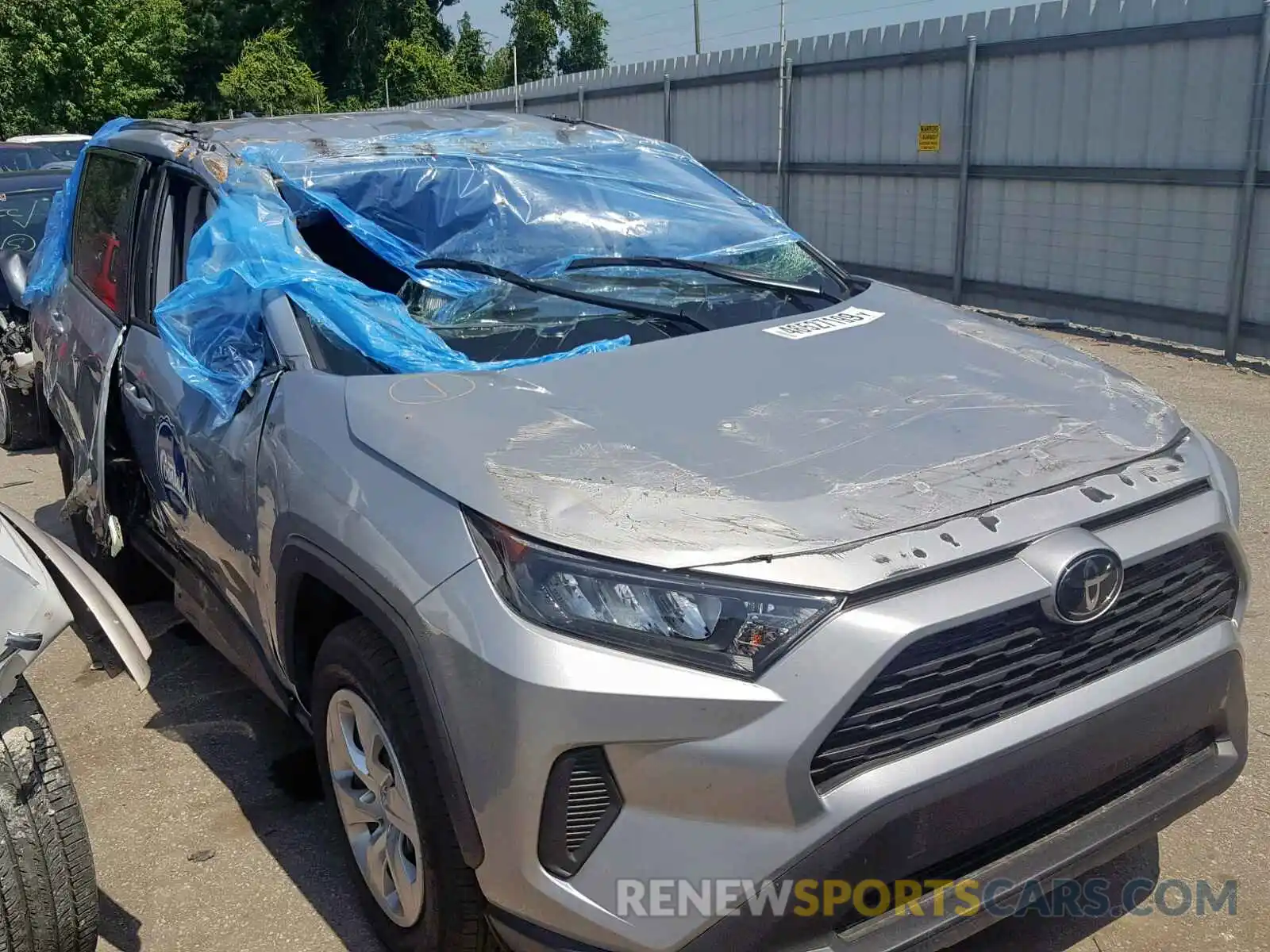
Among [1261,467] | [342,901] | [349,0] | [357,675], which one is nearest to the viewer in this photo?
[357,675]

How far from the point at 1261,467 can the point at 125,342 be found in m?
5.13

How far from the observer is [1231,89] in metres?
7.77

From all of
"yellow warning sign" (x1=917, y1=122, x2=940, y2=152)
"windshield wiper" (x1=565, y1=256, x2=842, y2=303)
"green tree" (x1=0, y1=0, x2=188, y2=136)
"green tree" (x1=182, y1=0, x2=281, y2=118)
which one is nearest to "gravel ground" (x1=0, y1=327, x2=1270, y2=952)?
"windshield wiper" (x1=565, y1=256, x2=842, y2=303)

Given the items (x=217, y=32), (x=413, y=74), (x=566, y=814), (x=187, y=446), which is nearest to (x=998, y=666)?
(x=566, y=814)

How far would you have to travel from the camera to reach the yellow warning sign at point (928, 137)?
10.2 m

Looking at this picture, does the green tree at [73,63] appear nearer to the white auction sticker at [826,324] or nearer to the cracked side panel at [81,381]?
the cracked side panel at [81,381]

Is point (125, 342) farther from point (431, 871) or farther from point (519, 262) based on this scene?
point (431, 871)

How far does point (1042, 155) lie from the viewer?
366 inches

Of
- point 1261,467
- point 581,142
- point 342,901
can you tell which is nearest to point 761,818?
point 342,901

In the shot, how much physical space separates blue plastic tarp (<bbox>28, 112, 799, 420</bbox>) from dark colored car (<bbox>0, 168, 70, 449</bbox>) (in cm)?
339

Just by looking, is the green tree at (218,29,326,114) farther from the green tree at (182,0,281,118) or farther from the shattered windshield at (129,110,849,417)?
the shattered windshield at (129,110,849,417)

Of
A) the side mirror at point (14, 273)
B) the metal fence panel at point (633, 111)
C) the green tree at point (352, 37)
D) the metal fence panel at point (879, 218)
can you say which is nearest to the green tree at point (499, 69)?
the green tree at point (352, 37)

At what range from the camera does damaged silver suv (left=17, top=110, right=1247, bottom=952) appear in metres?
1.93

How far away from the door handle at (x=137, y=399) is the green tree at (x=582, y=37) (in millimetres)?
46341
